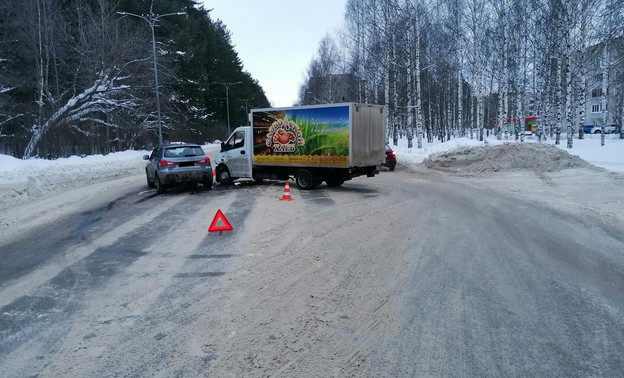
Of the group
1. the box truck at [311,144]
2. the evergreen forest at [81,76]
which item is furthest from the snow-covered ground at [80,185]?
the evergreen forest at [81,76]

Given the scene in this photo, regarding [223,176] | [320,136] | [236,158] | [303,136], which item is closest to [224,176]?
[223,176]

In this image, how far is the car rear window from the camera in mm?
14984

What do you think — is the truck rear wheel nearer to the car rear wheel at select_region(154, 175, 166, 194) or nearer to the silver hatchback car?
the silver hatchback car

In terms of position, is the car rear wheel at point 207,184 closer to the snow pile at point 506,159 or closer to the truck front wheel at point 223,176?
the truck front wheel at point 223,176

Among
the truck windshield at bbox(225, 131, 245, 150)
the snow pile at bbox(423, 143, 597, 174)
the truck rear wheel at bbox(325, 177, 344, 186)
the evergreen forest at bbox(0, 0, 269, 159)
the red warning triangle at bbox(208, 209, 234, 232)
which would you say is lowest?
the red warning triangle at bbox(208, 209, 234, 232)

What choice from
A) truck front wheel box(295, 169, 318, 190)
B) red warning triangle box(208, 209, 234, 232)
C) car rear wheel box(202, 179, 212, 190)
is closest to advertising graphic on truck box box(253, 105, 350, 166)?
truck front wheel box(295, 169, 318, 190)

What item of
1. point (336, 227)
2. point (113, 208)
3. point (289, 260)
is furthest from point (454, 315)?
point (113, 208)

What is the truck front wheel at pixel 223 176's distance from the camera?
1736cm

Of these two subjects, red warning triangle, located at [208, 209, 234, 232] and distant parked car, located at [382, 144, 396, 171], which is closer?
red warning triangle, located at [208, 209, 234, 232]

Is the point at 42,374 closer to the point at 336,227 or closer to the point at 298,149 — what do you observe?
the point at 336,227

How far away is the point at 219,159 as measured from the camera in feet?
57.5

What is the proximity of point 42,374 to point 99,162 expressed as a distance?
26719mm

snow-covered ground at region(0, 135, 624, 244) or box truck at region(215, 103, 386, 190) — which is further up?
box truck at region(215, 103, 386, 190)

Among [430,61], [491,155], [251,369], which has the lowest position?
[251,369]
